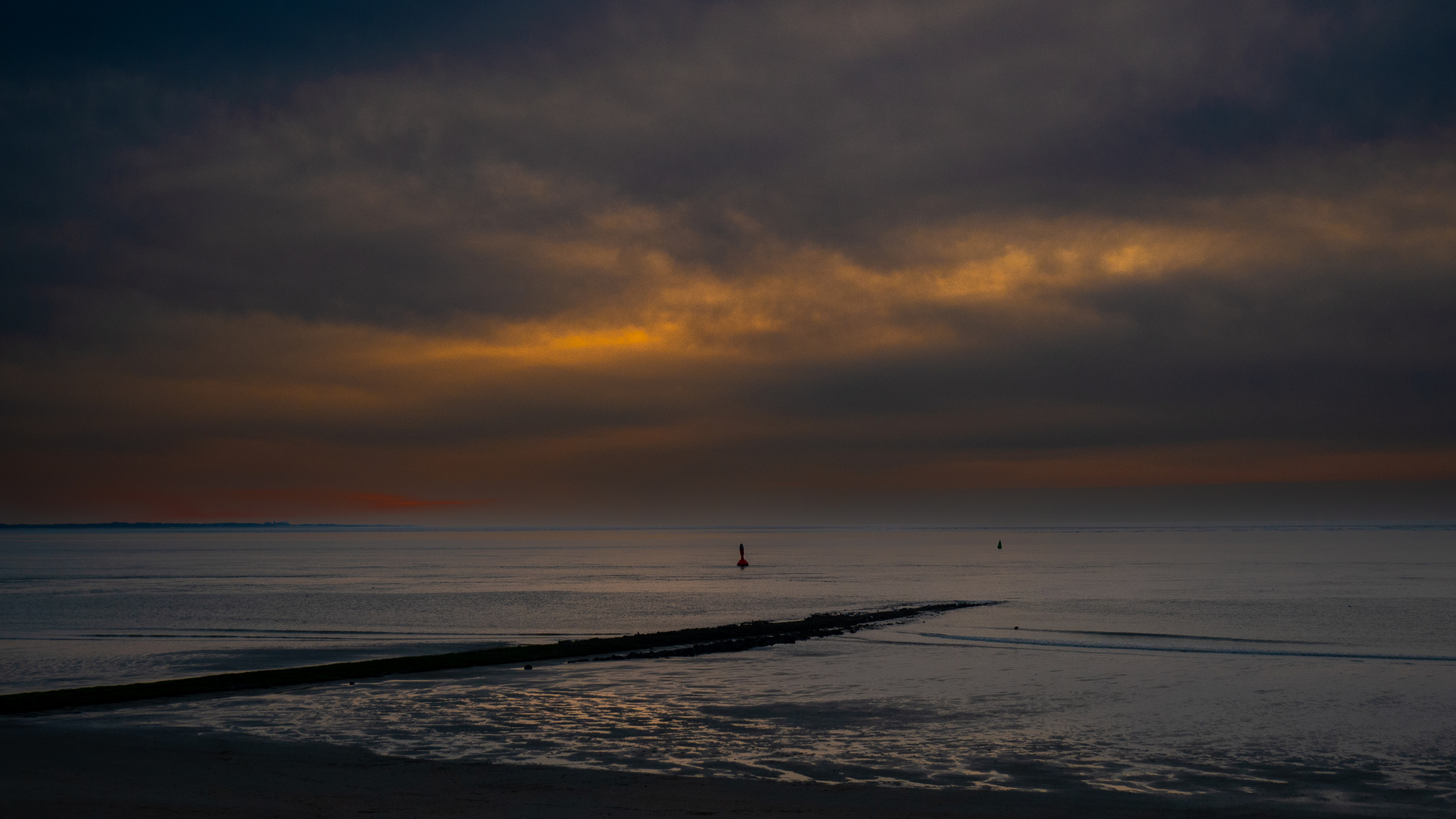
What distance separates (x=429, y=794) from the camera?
14.3 m

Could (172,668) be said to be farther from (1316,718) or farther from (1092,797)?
(1316,718)

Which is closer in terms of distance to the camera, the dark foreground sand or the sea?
the dark foreground sand

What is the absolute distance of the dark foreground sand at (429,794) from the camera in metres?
13.5

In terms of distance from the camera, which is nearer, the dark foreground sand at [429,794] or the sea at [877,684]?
the dark foreground sand at [429,794]

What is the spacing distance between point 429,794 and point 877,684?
553 inches

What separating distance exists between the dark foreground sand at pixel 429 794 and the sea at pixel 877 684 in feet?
2.66

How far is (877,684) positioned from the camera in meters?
25.7

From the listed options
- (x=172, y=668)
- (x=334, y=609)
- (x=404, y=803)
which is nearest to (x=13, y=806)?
(x=404, y=803)

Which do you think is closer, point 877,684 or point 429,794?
point 429,794

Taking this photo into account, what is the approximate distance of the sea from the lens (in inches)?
665

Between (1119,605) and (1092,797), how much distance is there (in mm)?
38745

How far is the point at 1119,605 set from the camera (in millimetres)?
50312

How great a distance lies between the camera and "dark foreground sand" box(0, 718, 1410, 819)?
13.5 metres

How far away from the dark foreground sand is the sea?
81 centimetres
